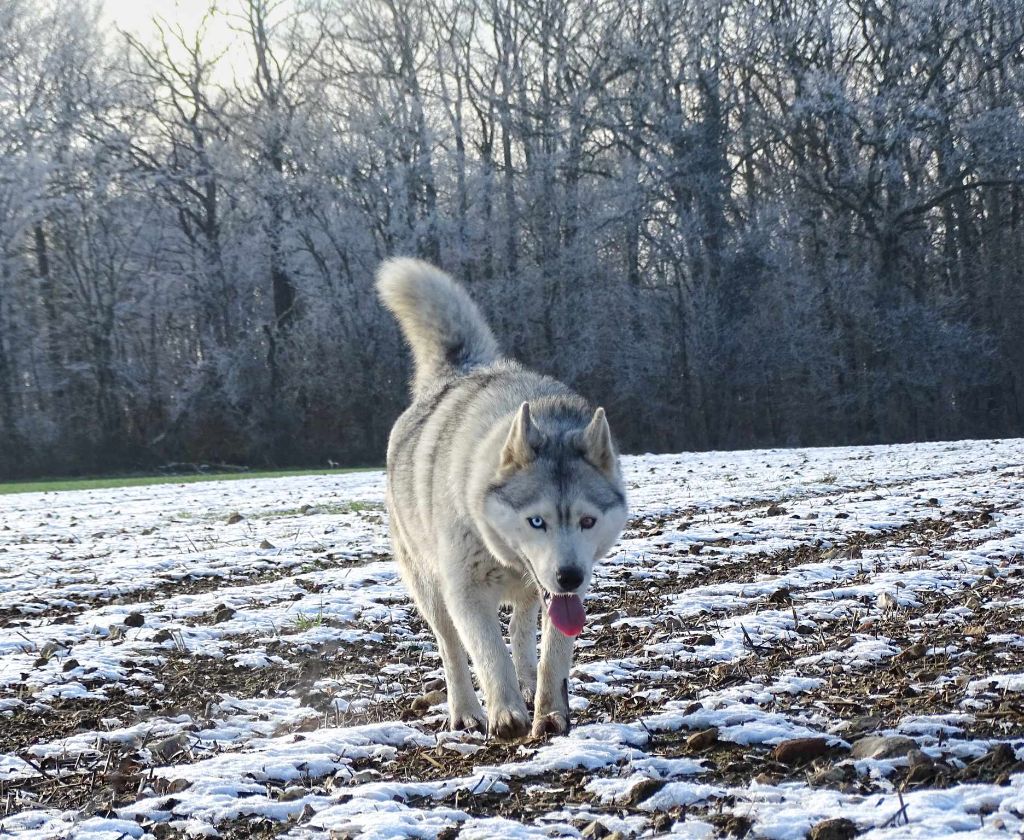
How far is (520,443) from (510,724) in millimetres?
1122

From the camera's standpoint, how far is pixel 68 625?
6.59 metres

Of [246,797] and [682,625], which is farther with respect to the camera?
[682,625]

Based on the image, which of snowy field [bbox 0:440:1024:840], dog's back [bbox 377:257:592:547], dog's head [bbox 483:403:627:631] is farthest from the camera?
dog's back [bbox 377:257:592:547]

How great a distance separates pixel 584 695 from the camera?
15.7 feet

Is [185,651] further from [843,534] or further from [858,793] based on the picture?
[843,534]

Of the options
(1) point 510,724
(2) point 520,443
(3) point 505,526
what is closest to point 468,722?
(1) point 510,724

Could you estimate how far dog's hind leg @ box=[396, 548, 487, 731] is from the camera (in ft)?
15.6

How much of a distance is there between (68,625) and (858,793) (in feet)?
16.3

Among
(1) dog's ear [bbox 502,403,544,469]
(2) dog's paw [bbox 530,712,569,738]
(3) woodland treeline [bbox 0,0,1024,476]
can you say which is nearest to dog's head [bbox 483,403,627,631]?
(1) dog's ear [bbox 502,403,544,469]

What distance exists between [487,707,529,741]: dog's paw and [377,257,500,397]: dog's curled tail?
7.32ft

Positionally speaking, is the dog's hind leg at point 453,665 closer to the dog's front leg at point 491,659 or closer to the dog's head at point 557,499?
the dog's front leg at point 491,659

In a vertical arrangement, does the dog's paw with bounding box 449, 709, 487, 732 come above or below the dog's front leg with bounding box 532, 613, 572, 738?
below

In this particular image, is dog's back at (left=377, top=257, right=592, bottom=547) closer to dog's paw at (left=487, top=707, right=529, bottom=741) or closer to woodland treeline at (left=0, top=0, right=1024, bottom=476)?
dog's paw at (left=487, top=707, right=529, bottom=741)

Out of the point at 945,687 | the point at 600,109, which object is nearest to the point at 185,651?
the point at 945,687
